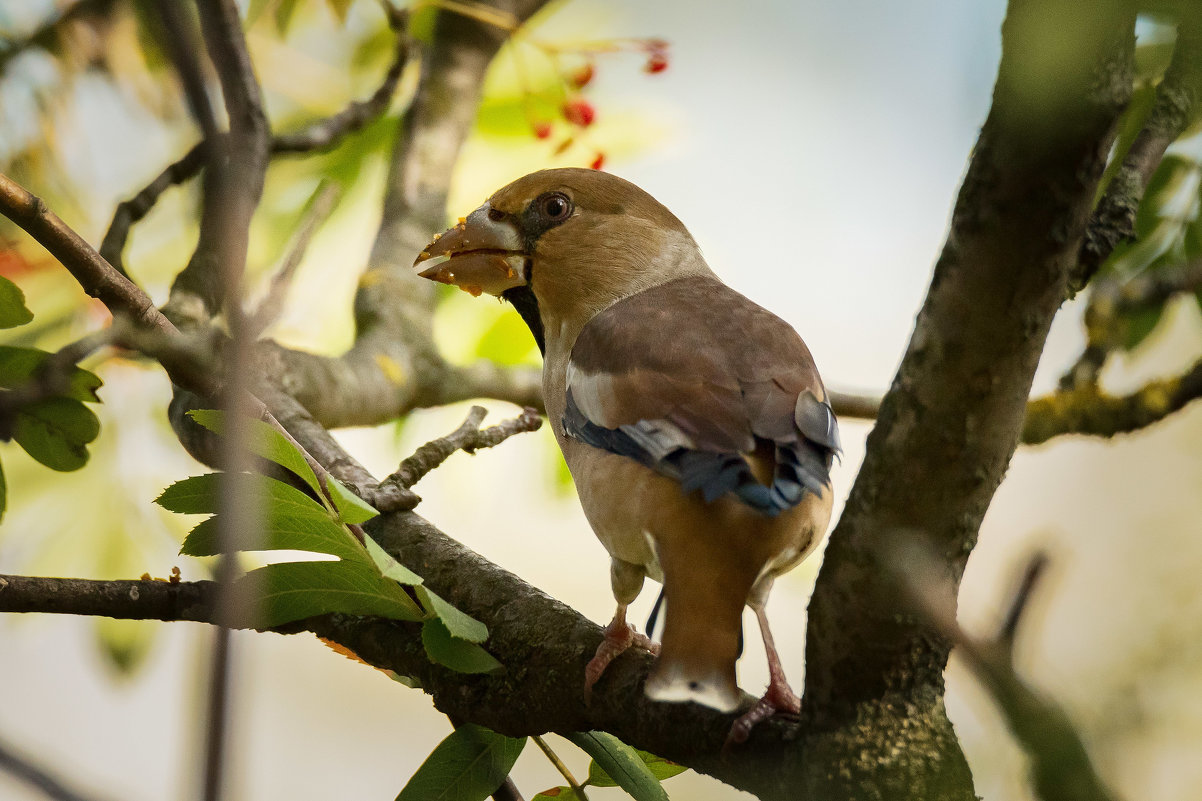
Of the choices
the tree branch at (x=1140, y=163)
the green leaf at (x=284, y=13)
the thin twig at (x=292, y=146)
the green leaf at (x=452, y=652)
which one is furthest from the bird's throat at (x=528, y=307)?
the tree branch at (x=1140, y=163)

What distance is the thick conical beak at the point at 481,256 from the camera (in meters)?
2.74

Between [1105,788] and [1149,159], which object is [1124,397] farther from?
[1105,788]

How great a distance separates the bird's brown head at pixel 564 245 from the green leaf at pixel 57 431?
98cm

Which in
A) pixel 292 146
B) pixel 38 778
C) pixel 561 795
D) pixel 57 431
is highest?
pixel 38 778

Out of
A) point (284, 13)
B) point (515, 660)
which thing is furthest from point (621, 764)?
point (284, 13)

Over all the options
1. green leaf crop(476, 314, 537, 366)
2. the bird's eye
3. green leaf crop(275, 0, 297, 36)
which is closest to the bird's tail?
the bird's eye

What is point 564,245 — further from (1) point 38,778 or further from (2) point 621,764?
(1) point 38,778

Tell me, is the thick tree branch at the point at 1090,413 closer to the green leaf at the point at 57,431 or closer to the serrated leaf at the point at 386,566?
the serrated leaf at the point at 386,566

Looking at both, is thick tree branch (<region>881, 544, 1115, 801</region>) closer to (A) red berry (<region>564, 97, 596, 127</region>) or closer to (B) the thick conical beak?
(B) the thick conical beak

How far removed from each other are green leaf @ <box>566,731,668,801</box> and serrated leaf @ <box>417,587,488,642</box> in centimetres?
23

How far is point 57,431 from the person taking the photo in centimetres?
198

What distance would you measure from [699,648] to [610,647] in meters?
0.24

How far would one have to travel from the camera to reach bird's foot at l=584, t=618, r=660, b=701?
1.72 metres

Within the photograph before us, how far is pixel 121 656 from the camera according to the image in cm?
291
